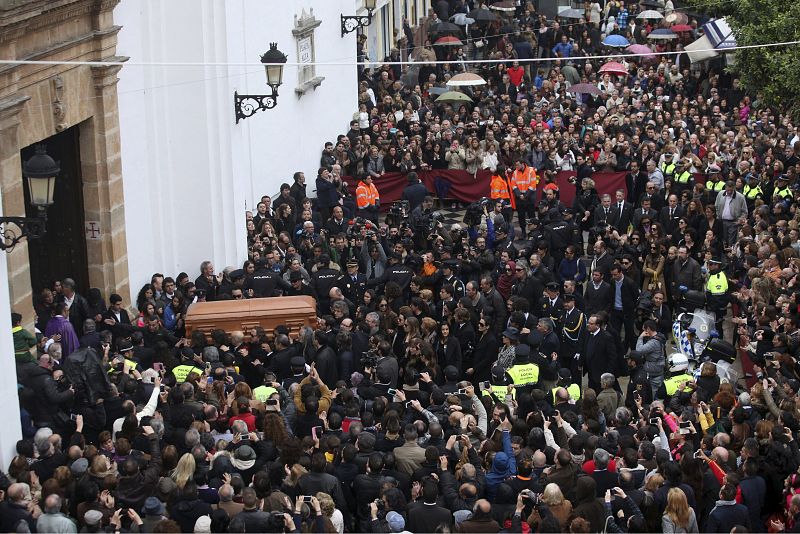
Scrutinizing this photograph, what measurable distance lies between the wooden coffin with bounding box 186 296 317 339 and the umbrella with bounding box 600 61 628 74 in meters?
15.5

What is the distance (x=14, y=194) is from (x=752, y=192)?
35.7 ft

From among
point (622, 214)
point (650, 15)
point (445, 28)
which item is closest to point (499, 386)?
point (622, 214)

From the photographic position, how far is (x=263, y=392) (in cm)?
1345

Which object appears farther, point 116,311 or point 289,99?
point 289,99

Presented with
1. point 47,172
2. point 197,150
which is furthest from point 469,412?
point 197,150

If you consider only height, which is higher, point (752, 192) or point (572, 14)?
point (572, 14)

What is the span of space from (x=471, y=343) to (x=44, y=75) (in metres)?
5.44

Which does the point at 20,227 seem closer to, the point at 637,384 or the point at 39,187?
the point at 39,187

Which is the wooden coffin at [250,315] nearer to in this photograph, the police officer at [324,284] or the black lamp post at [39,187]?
the police officer at [324,284]

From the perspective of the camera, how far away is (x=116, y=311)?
52.7 feet

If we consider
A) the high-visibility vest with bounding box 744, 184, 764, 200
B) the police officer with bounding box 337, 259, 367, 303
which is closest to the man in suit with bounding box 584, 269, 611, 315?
the police officer with bounding box 337, 259, 367, 303

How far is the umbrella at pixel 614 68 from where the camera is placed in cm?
3050

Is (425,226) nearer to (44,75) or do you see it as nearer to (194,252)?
(194,252)

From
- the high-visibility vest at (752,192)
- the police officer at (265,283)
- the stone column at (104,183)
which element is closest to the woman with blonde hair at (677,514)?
the police officer at (265,283)
